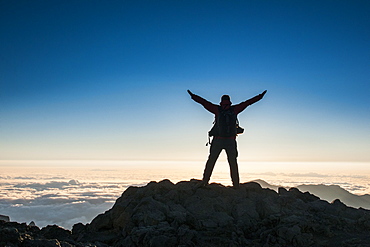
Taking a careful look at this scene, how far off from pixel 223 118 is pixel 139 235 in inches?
221

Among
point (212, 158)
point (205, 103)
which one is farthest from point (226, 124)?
point (212, 158)

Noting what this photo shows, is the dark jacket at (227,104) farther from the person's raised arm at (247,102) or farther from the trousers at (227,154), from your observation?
the trousers at (227,154)

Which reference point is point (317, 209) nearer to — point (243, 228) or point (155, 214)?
point (243, 228)

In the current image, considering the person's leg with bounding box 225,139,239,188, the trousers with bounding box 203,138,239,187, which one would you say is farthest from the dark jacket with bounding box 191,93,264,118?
the person's leg with bounding box 225,139,239,188

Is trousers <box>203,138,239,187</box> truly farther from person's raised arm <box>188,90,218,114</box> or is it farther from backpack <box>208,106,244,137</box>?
person's raised arm <box>188,90,218,114</box>

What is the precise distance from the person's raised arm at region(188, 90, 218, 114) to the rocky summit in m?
3.29

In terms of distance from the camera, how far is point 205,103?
13.0 metres

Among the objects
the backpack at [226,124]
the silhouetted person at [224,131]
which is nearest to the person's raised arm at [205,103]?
the silhouetted person at [224,131]

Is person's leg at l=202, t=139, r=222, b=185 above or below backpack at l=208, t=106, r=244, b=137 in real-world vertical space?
below

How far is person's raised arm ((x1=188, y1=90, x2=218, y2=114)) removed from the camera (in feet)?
42.4

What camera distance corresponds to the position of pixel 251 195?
12672 mm

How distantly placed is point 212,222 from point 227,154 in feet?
11.4

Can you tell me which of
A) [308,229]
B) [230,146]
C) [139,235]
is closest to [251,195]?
[230,146]

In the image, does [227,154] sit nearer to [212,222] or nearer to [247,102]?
[247,102]
